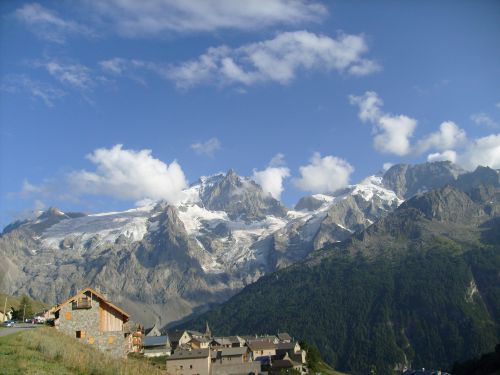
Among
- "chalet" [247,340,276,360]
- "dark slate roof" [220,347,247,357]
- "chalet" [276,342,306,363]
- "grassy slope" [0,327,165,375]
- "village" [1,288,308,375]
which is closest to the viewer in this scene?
"grassy slope" [0,327,165,375]

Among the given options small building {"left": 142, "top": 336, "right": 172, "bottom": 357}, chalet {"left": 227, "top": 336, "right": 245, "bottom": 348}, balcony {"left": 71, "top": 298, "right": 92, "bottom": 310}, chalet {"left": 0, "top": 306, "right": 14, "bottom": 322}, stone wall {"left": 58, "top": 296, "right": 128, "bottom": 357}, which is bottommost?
chalet {"left": 227, "top": 336, "right": 245, "bottom": 348}

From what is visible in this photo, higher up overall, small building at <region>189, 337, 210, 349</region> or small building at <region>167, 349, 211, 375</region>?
small building at <region>189, 337, 210, 349</region>

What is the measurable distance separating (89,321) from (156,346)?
7323 centimetres

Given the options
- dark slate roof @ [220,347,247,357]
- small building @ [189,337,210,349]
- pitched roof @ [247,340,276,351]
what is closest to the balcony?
dark slate roof @ [220,347,247,357]

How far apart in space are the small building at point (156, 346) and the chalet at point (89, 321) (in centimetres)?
6415

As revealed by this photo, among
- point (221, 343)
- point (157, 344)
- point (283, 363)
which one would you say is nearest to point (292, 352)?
point (283, 363)

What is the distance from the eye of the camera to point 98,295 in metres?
70.9

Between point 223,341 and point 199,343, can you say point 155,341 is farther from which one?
point 223,341

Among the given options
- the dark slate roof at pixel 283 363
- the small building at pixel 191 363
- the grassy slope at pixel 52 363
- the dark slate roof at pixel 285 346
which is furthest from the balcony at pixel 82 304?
the dark slate roof at pixel 285 346

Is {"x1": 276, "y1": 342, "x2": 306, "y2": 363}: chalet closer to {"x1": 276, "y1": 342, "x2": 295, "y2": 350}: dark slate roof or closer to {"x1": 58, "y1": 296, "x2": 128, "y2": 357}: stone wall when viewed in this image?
{"x1": 276, "y1": 342, "x2": 295, "y2": 350}: dark slate roof

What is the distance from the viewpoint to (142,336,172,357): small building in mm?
133500

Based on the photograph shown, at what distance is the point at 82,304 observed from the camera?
70625mm

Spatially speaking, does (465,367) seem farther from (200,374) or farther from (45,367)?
(45,367)

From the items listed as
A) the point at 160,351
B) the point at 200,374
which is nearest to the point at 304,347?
the point at 160,351
